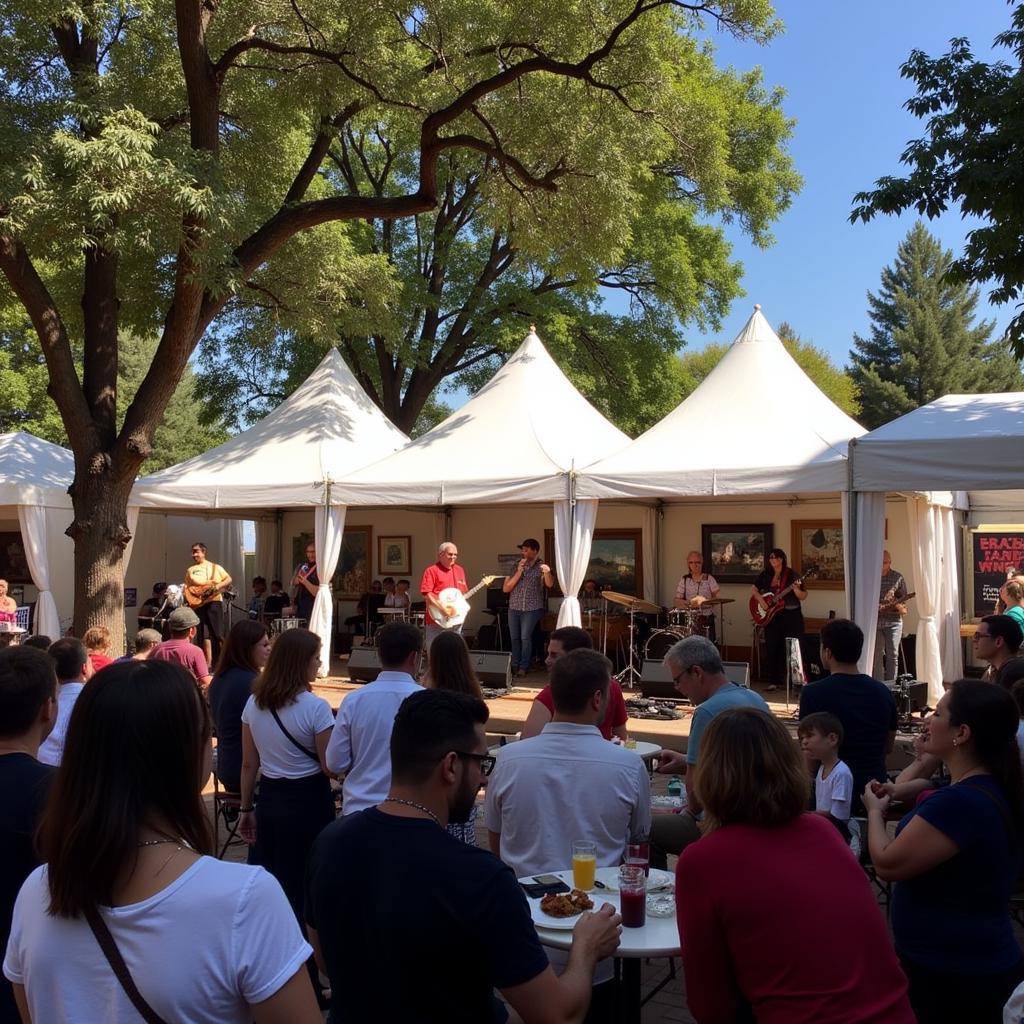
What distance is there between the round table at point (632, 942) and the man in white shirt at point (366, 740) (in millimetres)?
978

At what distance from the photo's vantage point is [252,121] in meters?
12.5

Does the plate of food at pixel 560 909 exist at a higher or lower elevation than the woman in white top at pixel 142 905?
lower

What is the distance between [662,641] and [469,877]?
1230 cm

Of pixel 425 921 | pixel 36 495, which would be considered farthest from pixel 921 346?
pixel 425 921

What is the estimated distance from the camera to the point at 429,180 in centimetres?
1145

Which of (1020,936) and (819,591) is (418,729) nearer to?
(1020,936)

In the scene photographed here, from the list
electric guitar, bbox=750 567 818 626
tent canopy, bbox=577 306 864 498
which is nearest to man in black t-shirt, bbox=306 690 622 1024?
tent canopy, bbox=577 306 864 498

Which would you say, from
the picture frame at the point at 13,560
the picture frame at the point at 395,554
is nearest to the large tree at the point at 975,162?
the picture frame at the point at 395,554

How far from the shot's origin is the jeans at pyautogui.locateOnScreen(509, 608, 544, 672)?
14.1 meters

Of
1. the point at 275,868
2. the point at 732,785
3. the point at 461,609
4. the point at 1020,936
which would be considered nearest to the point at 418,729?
the point at 732,785

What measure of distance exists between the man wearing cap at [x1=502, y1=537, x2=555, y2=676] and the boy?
351 inches

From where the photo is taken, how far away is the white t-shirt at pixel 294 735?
4227 millimetres

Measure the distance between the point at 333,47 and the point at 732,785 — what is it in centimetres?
1134

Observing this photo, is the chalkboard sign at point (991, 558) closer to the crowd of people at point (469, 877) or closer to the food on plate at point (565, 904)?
the crowd of people at point (469, 877)
